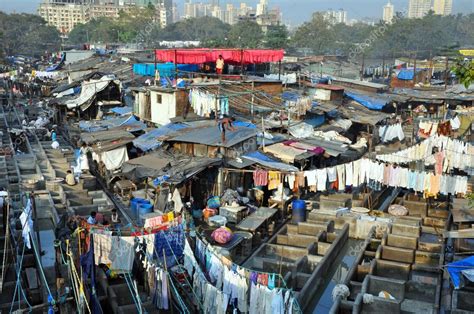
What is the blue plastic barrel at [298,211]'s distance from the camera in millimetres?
17422

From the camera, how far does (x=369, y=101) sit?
3291 cm

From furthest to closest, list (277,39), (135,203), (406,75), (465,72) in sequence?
(277,39), (406,75), (135,203), (465,72)

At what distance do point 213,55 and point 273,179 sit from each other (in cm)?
1513

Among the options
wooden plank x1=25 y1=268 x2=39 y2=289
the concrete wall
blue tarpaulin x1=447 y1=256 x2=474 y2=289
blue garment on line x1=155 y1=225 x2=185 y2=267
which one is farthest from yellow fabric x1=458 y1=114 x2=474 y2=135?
wooden plank x1=25 y1=268 x2=39 y2=289

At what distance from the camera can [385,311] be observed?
38.9ft

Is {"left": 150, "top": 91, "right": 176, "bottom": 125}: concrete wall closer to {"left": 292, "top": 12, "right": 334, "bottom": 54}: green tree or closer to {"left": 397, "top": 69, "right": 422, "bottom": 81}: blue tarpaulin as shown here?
{"left": 397, "top": 69, "right": 422, "bottom": 81}: blue tarpaulin

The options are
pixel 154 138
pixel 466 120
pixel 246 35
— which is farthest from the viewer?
pixel 246 35

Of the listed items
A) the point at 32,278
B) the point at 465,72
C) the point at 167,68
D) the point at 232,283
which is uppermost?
the point at 465,72

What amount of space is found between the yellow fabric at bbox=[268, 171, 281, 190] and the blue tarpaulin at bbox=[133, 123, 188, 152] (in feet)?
16.7

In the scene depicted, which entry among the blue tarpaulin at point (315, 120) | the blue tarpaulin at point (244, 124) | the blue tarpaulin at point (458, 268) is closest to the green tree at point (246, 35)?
the blue tarpaulin at point (315, 120)

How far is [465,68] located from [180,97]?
58.4ft

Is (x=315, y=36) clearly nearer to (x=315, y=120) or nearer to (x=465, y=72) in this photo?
(x=315, y=120)

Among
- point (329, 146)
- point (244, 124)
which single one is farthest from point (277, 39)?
point (329, 146)

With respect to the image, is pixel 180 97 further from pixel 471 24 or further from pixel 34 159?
pixel 471 24
